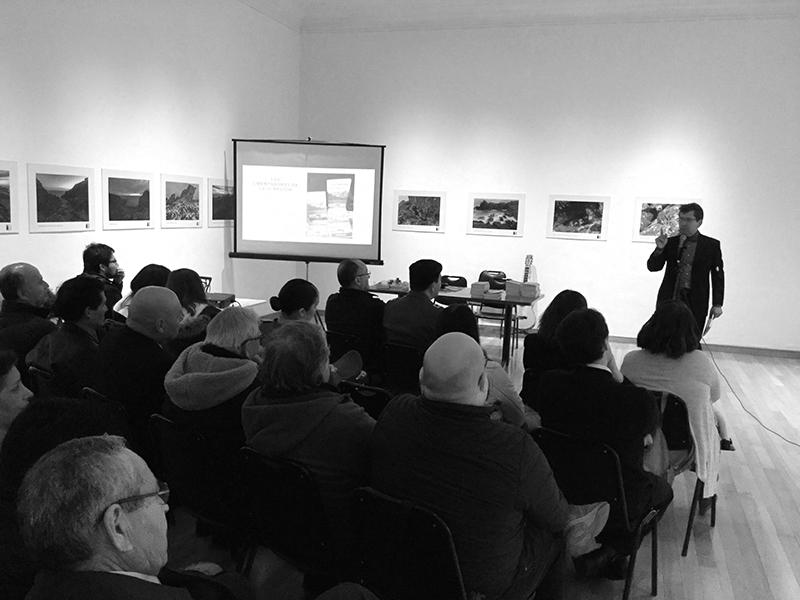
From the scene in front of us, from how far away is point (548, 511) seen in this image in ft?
7.18

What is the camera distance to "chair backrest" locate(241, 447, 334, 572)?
2.23 m

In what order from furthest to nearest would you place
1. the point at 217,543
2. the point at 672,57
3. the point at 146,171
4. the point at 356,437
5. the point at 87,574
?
the point at 672,57
the point at 146,171
the point at 217,543
the point at 356,437
the point at 87,574

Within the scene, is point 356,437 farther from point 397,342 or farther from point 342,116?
A: point 342,116

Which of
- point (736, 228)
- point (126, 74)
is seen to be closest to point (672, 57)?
point (736, 228)

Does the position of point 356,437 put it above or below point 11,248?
below

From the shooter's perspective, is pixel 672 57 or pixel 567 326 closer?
pixel 567 326

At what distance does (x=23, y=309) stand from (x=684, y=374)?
12.2 ft

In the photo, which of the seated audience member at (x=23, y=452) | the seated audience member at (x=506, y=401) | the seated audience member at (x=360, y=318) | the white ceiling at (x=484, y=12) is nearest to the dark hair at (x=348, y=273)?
the seated audience member at (x=360, y=318)

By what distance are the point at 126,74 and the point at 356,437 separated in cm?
565

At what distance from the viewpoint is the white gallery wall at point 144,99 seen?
5.50 m

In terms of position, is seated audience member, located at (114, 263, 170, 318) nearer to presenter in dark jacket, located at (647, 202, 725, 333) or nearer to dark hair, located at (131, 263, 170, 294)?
dark hair, located at (131, 263, 170, 294)

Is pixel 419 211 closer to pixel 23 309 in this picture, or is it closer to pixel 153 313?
pixel 23 309

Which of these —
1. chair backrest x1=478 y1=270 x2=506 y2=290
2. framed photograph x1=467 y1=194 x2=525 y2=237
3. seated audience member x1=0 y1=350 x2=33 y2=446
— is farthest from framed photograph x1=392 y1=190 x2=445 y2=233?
seated audience member x1=0 y1=350 x2=33 y2=446

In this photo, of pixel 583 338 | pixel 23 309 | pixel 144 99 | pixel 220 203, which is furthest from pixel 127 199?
pixel 583 338
